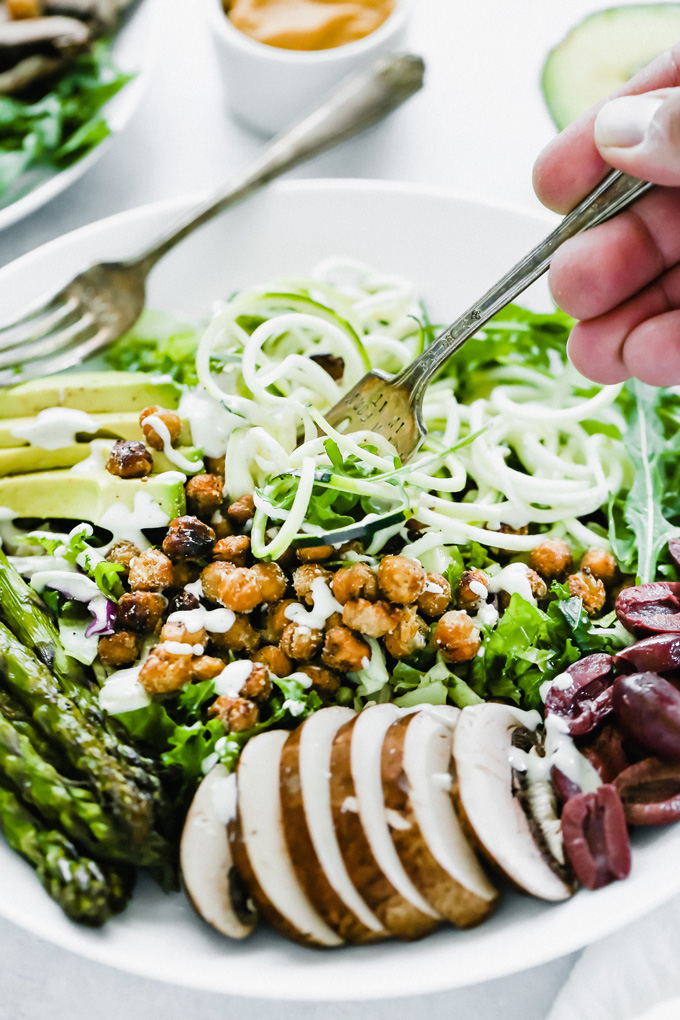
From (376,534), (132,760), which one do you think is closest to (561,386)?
(376,534)

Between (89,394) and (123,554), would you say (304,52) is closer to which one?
(89,394)

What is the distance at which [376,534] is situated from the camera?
275 centimetres

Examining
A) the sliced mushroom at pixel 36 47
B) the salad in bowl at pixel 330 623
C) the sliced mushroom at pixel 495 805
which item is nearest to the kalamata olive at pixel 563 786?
Result: the salad in bowl at pixel 330 623

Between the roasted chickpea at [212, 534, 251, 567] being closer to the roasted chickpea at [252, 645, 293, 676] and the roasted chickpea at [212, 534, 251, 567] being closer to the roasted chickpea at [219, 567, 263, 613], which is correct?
the roasted chickpea at [219, 567, 263, 613]

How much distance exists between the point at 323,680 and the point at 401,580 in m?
0.40

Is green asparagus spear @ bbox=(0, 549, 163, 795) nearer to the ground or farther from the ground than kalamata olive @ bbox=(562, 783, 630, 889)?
farther from the ground

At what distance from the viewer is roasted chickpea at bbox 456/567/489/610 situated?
2.76 metres

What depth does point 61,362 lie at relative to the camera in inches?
128

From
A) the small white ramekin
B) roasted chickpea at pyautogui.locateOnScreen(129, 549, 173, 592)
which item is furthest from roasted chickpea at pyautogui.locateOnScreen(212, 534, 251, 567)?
the small white ramekin

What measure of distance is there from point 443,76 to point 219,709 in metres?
3.88

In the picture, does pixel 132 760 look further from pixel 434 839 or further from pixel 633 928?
pixel 633 928

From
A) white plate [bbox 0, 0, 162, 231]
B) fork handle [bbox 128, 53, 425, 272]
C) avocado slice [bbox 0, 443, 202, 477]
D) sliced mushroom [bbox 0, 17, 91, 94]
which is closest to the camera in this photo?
avocado slice [bbox 0, 443, 202, 477]

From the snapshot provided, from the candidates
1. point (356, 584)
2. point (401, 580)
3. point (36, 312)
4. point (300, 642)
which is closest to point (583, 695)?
point (401, 580)

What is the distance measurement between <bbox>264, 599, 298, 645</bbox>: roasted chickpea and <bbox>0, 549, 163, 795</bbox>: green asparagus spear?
53 cm
